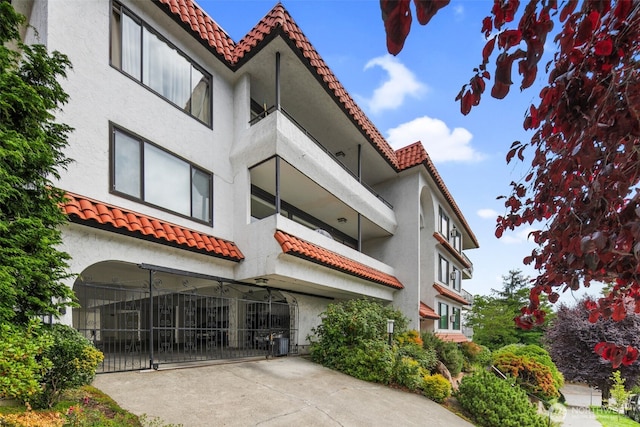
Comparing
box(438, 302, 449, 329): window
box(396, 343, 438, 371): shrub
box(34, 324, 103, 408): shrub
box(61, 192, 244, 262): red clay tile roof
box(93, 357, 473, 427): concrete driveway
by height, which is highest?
box(61, 192, 244, 262): red clay tile roof

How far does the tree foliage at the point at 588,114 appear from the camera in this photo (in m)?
1.84

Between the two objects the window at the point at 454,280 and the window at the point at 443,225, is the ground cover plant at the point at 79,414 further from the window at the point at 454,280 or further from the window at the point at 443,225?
the window at the point at 454,280

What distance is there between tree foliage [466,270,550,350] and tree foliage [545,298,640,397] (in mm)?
10651

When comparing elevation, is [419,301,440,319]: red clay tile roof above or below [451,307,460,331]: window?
above

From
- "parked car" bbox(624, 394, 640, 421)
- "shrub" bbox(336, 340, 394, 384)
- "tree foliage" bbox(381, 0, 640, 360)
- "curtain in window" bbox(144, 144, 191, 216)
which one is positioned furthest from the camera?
"parked car" bbox(624, 394, 640, 421)

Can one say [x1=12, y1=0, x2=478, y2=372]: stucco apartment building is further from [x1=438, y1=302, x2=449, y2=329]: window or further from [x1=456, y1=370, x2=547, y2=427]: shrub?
[x1=456, y1=370, x2=547, y2=427]: shrub

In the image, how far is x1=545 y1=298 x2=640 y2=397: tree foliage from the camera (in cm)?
1762

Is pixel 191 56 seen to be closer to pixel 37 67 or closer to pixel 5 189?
pixel 37 67

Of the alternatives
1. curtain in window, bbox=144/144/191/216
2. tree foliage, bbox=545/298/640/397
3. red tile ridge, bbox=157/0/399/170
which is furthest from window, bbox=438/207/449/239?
curtain in window, bbox=144/144/191/216

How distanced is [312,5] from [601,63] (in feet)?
12.2

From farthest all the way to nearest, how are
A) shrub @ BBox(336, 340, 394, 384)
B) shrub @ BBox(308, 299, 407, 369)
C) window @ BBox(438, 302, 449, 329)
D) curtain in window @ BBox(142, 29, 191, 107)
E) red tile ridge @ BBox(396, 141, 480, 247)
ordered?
window @ BBox(438, 302, 449, 329) → red tile ridge @ BBox(396, 141, 480, 247) → shrub @ BBox(308, 299, 407, 369) → shrub @ BBox(336, 340, 394, 384) → curtain in window @ BBox(142, 29, 191, 107)

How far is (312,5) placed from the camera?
4.79 metres

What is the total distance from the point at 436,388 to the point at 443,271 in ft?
38.7

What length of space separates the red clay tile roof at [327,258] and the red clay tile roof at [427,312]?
6.50 feet
